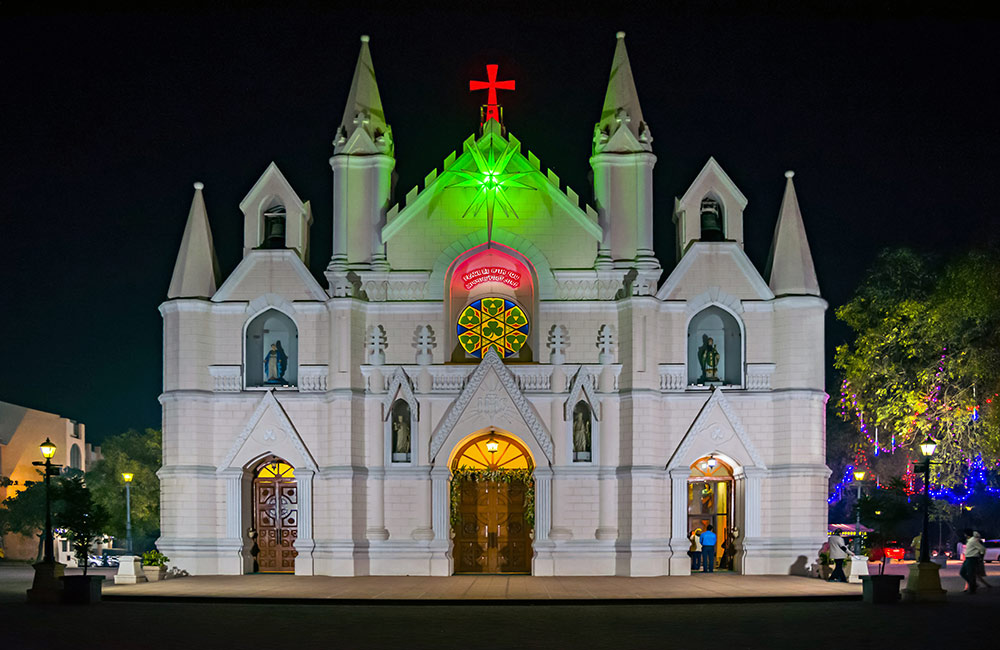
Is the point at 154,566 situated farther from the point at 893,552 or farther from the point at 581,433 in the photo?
the point at 893,552

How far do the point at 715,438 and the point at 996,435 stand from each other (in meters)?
8.79

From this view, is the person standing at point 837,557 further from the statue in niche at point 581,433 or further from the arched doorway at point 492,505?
the arched doorway at point 492,505

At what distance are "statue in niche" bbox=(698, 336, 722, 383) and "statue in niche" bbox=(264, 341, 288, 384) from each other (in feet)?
40.1

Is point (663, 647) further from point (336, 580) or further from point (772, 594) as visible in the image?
point (336, 580)

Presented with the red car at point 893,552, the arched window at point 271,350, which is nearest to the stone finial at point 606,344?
the arched window at point 271,350

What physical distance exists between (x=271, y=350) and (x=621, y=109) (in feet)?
41.0

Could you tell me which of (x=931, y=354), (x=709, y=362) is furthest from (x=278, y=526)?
(x=931, y=354)

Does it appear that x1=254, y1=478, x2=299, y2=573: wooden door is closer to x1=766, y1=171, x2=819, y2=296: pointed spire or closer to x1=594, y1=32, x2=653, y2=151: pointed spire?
x1=594, y1=32, x2=653, y2=151: pointed spire

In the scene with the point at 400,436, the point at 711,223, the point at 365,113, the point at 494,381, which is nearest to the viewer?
the point at 494,381

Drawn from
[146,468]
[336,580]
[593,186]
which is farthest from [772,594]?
[146,468]

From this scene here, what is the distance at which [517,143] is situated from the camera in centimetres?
4094

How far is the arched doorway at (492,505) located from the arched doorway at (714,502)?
488cm

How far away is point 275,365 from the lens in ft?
133

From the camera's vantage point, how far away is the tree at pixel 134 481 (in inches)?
2933
